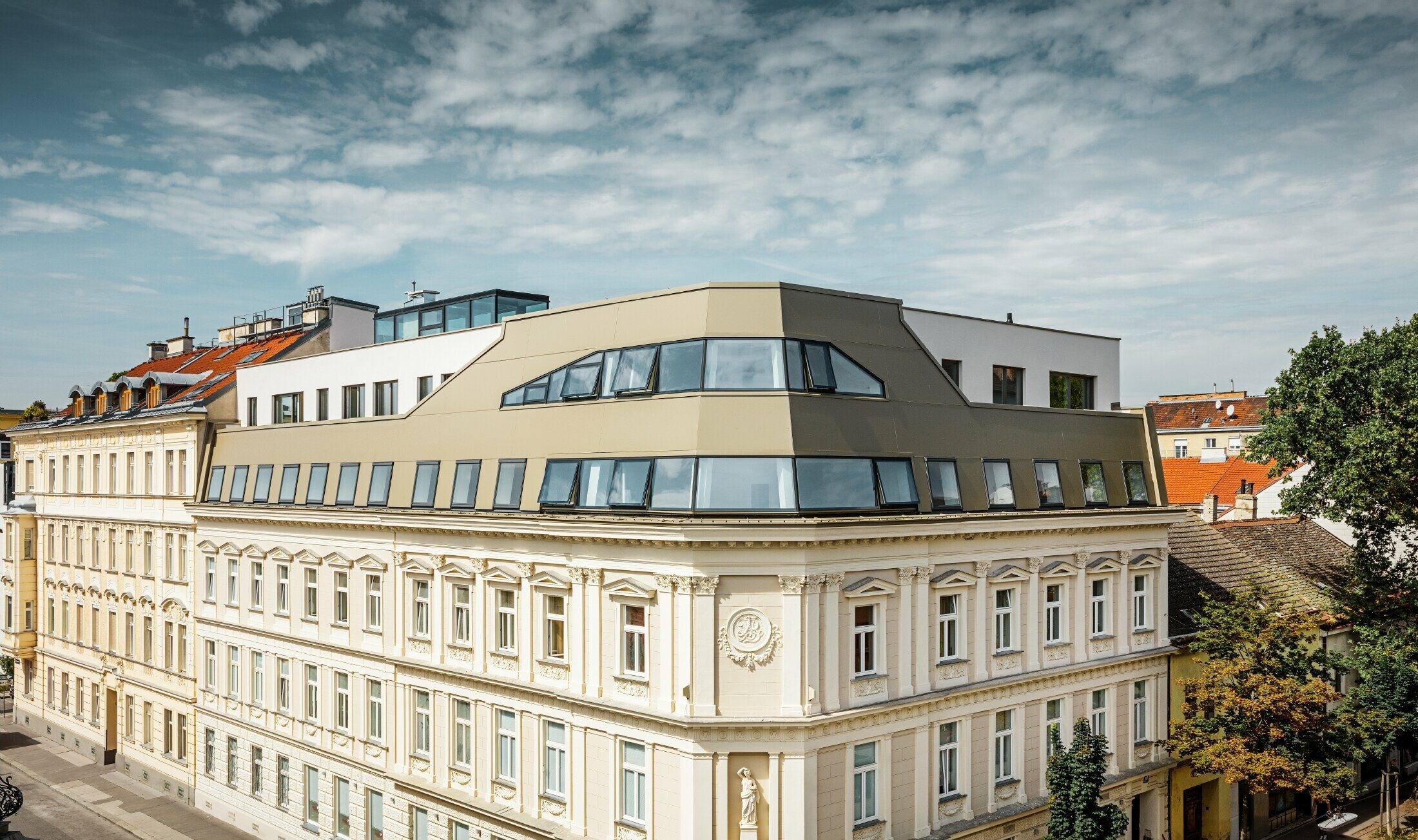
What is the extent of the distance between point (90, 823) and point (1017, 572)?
37.7m

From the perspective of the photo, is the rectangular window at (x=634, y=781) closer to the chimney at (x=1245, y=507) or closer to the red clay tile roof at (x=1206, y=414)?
the chimney at (x=1245, y=507)

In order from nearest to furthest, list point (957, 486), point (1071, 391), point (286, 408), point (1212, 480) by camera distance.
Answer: point (957, 486), point (1071, 391), point (286, 408), point (1212, 480)

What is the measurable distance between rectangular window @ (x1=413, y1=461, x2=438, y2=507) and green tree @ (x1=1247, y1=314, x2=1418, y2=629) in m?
29.9

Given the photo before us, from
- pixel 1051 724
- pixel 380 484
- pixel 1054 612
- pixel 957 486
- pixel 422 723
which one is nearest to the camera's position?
pixel 957 486

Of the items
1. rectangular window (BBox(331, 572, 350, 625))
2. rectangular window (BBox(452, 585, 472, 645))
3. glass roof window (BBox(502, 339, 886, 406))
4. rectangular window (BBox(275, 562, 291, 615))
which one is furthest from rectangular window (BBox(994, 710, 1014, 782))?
rectangular window (BBox(275, 562, 291, 615))

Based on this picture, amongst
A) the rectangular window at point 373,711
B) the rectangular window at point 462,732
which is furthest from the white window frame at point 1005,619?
the rectangular window at point 373,711

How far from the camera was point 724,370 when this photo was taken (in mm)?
26656

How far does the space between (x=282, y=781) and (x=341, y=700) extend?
5722 mm

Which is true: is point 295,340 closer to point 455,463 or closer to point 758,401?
point 455,463

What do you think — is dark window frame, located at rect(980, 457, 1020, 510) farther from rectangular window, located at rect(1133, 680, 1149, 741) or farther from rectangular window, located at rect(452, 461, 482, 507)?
rectangular window, located at rect(452, 461, 482, 507)

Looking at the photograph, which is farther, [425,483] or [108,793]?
[108,793]

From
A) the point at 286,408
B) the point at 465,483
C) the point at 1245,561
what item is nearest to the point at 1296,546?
the point at 1245,561

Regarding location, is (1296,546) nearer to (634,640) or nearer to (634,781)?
(634,640)

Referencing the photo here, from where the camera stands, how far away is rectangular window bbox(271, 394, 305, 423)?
1667 inches
